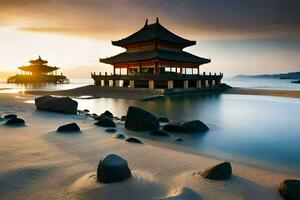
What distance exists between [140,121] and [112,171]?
20.3 ft

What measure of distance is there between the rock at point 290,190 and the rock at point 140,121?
21.7ft

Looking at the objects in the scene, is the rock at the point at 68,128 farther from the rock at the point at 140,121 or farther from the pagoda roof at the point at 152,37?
the pagoda roof at the point at 152,37

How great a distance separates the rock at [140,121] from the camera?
34.5 feet

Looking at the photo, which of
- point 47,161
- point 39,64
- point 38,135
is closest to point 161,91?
point 38,135

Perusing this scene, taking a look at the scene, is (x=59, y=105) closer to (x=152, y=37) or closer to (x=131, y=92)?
(x=131, y=92)

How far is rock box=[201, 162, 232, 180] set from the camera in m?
4.84

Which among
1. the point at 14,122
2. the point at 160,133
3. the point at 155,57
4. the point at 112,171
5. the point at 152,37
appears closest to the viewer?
the point at 112,171

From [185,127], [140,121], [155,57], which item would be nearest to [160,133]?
[140,121]

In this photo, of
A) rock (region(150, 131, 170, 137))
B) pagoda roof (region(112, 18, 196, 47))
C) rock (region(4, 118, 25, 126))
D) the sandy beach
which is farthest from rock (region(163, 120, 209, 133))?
pagoda roof (region(112, 18, 196, 47))

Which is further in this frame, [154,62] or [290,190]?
[154,62]

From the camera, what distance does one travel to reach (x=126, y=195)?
13.2 ft

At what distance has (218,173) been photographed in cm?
488

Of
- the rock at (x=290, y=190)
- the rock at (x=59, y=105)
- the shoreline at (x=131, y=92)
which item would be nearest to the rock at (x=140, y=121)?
the rock at (x=59, y=105)

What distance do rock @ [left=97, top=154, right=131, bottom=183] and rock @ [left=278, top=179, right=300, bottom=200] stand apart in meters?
2.81
